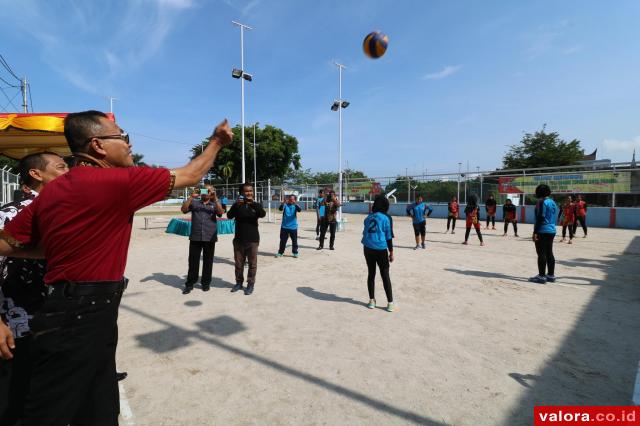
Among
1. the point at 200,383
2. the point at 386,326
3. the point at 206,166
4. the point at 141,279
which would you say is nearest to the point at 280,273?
the point at 141,279

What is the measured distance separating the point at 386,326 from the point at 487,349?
120cm

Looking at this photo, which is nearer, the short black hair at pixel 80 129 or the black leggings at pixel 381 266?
the short black hair at pixel 80 129

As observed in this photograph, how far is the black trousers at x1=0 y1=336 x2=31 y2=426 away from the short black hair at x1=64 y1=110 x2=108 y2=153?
1344 mm

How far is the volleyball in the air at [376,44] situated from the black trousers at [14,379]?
8.74 m

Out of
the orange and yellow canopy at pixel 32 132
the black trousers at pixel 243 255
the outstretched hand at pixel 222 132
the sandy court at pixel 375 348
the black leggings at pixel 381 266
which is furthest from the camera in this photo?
the black trousers at pixel 243 255

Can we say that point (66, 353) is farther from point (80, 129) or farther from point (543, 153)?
point (543, 153)

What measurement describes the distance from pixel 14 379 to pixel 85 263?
1.28m

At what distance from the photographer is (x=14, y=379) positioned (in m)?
2.09

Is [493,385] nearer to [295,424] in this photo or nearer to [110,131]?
[295,424]

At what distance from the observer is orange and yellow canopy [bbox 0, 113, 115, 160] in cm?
364

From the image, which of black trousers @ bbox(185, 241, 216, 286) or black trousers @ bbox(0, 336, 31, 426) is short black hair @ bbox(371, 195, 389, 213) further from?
black trousers @ bbox(0, 336, 31, 426)

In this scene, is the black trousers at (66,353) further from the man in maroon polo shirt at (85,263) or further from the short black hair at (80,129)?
the short black hair at (80,129)

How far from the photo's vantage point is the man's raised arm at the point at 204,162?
5.42 feet

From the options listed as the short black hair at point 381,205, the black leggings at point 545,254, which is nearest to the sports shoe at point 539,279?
the black leggings at point 545,254
